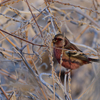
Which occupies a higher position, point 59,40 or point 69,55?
point 59,40

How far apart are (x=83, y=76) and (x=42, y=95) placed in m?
1.60

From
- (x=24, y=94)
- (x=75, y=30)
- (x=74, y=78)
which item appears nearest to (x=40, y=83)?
(x=24, y=94)

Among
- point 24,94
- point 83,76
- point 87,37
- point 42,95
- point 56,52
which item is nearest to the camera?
Answer: point 42,95

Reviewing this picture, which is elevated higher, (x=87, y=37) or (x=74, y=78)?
(x=87, y=37)

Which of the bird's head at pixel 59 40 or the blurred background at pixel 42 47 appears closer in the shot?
the blurred background at pixel 42 47

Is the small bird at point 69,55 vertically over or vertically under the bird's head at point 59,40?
under

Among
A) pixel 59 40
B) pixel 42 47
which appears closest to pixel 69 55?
pixel 59 40

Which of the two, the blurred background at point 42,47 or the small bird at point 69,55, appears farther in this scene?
the small bird at point 69,55

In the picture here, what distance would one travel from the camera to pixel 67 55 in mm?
2102

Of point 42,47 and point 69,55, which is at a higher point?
point 42,47

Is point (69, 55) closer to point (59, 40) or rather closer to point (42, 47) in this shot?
A: point (59, 40)

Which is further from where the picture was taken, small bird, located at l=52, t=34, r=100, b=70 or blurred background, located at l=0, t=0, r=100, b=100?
small bird, located at l=52, t=34, r=100, b=70

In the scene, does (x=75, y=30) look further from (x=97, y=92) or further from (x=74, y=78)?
(x=97, y=92)

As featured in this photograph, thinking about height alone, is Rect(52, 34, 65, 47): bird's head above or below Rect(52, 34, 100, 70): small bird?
above
